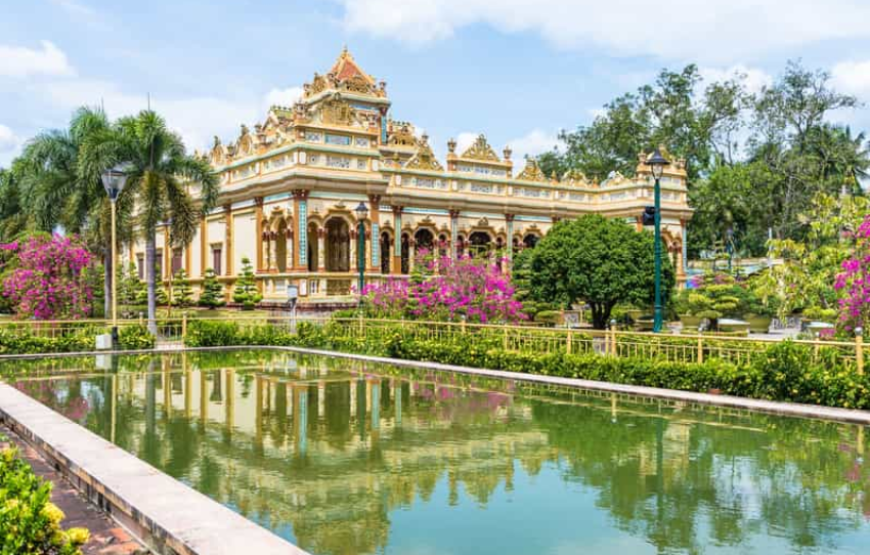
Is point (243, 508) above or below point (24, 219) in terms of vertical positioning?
below

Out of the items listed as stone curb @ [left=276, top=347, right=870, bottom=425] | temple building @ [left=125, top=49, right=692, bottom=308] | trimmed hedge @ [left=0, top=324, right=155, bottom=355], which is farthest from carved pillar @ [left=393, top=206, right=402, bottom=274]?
stone curb @ [left=276, top=347, right=870, bottom=425]

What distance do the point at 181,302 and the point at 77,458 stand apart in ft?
96.4

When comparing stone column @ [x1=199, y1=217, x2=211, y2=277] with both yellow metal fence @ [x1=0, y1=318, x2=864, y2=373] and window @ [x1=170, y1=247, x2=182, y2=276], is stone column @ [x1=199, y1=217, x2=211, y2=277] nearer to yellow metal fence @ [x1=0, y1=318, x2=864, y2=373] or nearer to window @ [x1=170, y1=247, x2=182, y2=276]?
window @ [x1=170, y1=247, x2=182, y2=276]

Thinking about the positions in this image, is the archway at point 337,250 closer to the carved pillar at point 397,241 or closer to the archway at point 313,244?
the carved pillar at point 397,241

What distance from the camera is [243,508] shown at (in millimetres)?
7500

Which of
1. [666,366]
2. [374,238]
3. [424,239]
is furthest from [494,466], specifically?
[424,239]

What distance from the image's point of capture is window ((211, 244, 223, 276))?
122 ft

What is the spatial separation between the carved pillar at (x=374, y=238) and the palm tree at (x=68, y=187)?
33.4ft

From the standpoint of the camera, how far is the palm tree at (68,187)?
94.5ft

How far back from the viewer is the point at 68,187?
30.4 meters

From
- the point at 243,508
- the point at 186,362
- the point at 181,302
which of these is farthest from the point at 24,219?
the point at 243,508

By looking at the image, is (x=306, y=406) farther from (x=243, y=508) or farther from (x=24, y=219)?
(x=24, y=219)

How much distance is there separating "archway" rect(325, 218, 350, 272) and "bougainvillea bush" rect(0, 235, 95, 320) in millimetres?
10719

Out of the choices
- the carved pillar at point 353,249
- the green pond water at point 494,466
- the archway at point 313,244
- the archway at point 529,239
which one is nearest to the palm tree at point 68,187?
the archway at point 313,244
